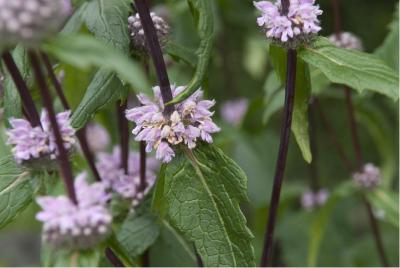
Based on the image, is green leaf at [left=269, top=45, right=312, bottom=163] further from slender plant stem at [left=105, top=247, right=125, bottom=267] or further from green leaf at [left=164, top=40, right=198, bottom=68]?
slender plant stem at [left=105, top=247, right=125, bottom=267]

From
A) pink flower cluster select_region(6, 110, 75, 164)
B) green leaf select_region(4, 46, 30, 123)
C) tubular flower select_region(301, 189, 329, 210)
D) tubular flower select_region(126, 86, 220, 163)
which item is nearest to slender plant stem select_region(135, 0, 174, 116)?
tubular flower select_region(126, 86, 220, 163)

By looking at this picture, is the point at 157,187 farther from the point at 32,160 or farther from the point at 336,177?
the point at 336,177

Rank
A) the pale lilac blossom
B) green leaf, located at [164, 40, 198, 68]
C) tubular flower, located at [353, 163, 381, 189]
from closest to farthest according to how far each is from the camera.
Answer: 1. green leaf, located at [164, 40, 198, 68]
2. tubular flower, located at [353, 163, 381, 189]
3. the pale lilac blossom

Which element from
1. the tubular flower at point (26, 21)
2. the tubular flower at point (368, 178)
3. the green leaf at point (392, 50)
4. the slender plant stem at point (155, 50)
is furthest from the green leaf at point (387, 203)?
the tubular flower at point (26, 21)

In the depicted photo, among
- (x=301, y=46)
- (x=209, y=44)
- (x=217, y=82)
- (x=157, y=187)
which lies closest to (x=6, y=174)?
(x=157, y=187)

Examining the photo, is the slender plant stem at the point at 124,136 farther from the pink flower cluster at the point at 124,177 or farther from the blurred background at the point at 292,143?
the blurred background at the point at 292,143

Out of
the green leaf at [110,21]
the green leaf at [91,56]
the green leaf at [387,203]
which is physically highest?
the green leaf at [91,56]
